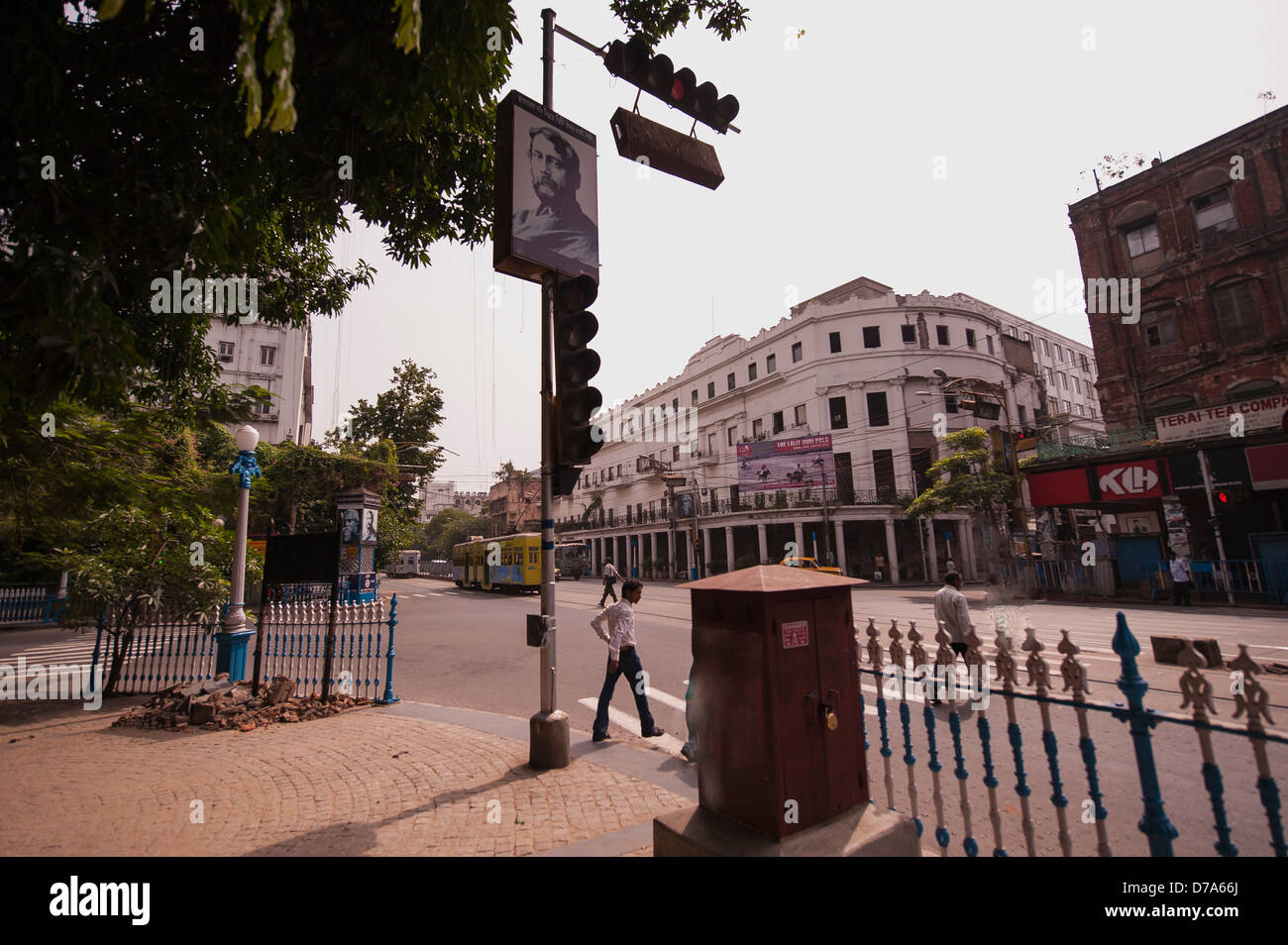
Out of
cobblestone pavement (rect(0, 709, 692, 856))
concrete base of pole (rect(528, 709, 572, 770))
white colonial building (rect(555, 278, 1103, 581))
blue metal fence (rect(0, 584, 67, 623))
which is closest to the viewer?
cobblestone pavement (rect(0, 709, 692, 856))

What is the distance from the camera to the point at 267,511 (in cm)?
2356

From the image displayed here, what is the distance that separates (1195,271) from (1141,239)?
9.22 feet

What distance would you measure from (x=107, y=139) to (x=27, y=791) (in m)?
5.07

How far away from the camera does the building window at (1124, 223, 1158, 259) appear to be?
23.1m

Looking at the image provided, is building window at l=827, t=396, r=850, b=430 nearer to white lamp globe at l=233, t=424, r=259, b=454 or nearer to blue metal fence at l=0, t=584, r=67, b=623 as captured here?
white lamp globe at l=233, t=424, r=259, b=454

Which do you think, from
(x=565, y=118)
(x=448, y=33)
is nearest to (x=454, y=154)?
(x=565, y=118)

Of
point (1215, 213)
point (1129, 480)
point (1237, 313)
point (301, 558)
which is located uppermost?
point (1215, 213)

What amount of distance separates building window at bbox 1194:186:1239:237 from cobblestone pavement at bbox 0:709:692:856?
30.0 m

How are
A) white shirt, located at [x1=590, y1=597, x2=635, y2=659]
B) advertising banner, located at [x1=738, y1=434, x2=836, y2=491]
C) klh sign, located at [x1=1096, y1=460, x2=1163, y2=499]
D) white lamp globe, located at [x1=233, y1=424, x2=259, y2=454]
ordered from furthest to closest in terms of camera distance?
advertising banner, located at [x1=738, y1=434, x2=836, y2=491]
klh sign, located at [x1=1096, y1=460, x2=1163, y2=499]
white lamp globe, located at [x1=233, y1=424, x2=259, y2=454]
white shirt, located at [x1=590, y1=597, x2=635, y2=659]

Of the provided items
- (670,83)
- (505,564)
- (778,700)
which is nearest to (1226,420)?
(670,83)

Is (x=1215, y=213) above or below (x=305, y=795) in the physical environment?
above

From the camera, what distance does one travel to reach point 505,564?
28828 mm

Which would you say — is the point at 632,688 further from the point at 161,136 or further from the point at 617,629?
the point at 161,136

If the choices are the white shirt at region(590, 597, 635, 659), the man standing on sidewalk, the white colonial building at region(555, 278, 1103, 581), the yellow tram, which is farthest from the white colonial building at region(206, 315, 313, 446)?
the man standing on sidewalk
